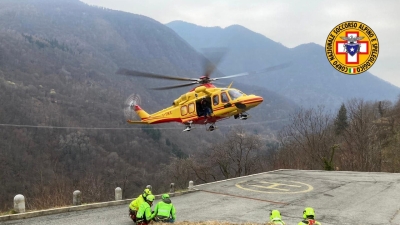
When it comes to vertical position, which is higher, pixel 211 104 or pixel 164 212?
pixel 211 104

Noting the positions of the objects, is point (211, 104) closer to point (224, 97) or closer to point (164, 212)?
point (224, 97)

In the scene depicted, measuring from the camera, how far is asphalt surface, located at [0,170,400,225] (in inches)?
550

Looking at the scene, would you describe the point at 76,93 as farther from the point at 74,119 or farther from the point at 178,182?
the point at 178,182

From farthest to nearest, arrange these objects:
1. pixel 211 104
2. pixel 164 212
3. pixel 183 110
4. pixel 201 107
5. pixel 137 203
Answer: pixel 183 110 → pixel 201 107 → pixel 211 104 → pixel 137 203 → pixel 164 212

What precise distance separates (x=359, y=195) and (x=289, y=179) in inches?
247

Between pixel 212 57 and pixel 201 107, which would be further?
pixel 201 107

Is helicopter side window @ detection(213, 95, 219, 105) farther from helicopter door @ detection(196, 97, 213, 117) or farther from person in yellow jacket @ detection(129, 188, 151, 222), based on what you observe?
person in yellow jacket @ detection(129, 188, 151, 222)

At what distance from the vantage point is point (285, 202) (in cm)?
1742

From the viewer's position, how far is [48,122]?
369 ft

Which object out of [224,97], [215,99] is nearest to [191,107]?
[215,99]

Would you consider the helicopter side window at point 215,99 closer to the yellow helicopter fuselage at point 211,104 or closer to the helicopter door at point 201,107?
the yellow helicopter fuselage at point 211,104

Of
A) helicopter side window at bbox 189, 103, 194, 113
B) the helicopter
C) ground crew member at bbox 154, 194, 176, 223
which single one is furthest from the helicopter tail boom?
ground crew member at bbox 154, 194, 176, 223

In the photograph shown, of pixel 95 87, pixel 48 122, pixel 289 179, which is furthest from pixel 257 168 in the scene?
pixel 95 87

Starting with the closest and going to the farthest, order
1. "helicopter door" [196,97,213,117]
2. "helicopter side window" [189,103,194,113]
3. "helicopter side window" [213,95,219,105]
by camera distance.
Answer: "helicopter side window" [213,95,219,105] → "helicopter door" [196,97,213,117] → "helicopter side window" [189,103,194,113]
